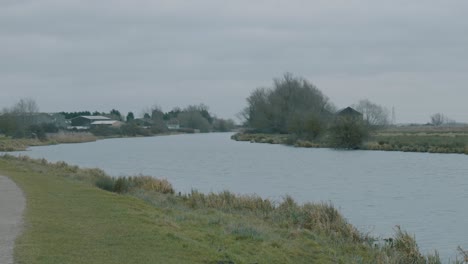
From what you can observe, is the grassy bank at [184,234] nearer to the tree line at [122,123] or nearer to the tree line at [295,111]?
the tree line at [295,111]

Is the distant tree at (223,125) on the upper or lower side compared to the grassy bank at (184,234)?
upper

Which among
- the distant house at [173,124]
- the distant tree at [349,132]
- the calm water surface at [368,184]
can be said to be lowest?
the calm water surface at [368,184]

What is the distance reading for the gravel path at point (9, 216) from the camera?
350 inches

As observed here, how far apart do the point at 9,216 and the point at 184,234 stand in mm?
3585

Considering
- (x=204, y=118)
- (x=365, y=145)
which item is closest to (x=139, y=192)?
(x=365, y=145)

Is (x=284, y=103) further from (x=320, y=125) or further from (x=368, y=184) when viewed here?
(x=368, y=184)

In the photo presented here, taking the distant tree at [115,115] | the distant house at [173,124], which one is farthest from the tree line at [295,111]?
the distant tree at [115,115]

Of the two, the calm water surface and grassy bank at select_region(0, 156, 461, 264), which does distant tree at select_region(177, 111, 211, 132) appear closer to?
the calm water surface

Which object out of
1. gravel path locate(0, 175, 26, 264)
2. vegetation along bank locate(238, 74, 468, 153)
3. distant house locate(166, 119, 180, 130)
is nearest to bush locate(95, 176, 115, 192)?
gravel path locate(0, 175, 26, 264)

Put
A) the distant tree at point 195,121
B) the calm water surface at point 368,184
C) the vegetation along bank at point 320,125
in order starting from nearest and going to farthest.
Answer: the calm water surface at point 368,184, the vegetation along bank at point 320,125, the distant tree at point 195,121

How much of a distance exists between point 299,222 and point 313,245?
3.23 metres

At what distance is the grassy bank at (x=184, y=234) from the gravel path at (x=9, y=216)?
16 centimetres

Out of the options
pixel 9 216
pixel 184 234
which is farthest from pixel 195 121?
pixel 184 234

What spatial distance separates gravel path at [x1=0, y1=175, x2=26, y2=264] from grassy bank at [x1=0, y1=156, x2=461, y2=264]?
0.53 feet
